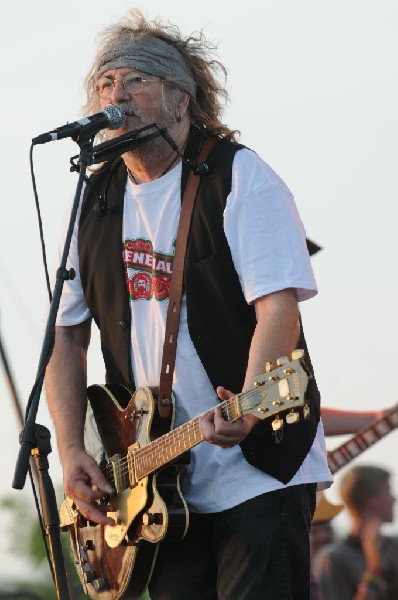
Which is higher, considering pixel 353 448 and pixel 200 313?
pixel 200 313

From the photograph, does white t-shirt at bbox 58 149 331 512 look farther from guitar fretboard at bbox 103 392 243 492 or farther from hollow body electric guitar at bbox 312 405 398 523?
hollow body electric guitar at bbox 312 405 398 523

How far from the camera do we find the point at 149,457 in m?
3.96

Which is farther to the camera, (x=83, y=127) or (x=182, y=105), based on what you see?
(x=182, y=105)

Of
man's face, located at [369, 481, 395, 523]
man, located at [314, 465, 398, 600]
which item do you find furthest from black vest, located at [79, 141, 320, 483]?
man's face, located at [369, 481, 395, 523]

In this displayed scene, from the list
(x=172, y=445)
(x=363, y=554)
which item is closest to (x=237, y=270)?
(x=172, y=445)

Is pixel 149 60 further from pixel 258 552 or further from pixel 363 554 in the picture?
pixel 363 554

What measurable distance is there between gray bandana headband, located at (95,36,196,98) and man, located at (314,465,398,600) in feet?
12.0

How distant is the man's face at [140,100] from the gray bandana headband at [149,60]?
25 millimetres

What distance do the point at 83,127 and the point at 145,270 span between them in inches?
Answer: 20.1

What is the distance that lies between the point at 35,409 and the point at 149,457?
49 centimetres

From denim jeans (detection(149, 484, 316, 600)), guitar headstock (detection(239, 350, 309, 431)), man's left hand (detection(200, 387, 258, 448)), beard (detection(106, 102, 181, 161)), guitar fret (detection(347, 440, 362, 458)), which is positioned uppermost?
beard (detection(106, 102, 181, 161))

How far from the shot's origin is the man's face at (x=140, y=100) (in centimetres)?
421

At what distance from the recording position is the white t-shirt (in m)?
3.78

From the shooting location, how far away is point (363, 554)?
291 inches
